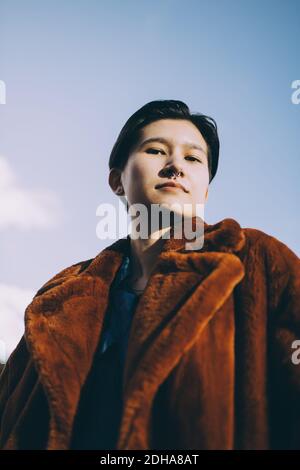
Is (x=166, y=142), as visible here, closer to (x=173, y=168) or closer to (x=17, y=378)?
(x=173, y=168)

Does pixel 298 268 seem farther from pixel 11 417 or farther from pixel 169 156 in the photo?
pixel 11 417

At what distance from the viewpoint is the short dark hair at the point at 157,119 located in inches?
117

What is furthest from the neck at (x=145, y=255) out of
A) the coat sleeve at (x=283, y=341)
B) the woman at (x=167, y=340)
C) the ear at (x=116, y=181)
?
the coat sleeve at (x=283, y=341)

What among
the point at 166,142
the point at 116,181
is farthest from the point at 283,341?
the point at 116,181

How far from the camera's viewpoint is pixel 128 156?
9.77 feet

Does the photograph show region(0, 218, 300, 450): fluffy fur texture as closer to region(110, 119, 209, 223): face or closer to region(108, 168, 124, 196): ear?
region(110, 119, 209, 223): face

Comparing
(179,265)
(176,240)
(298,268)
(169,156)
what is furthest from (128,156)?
(298,268)

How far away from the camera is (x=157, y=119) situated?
2.95 m

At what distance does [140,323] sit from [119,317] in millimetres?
354

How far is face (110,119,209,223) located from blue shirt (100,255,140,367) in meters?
0.50

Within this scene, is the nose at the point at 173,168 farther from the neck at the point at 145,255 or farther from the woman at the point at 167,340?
the neck at the point at 145,255

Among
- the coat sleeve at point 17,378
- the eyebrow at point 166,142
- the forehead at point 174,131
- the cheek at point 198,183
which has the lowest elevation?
the coat sleeve at point 17,378

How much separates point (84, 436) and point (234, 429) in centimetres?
67


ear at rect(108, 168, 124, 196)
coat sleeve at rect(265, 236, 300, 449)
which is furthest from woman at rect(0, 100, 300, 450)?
ear at rect(108, 168, 124, 196)
